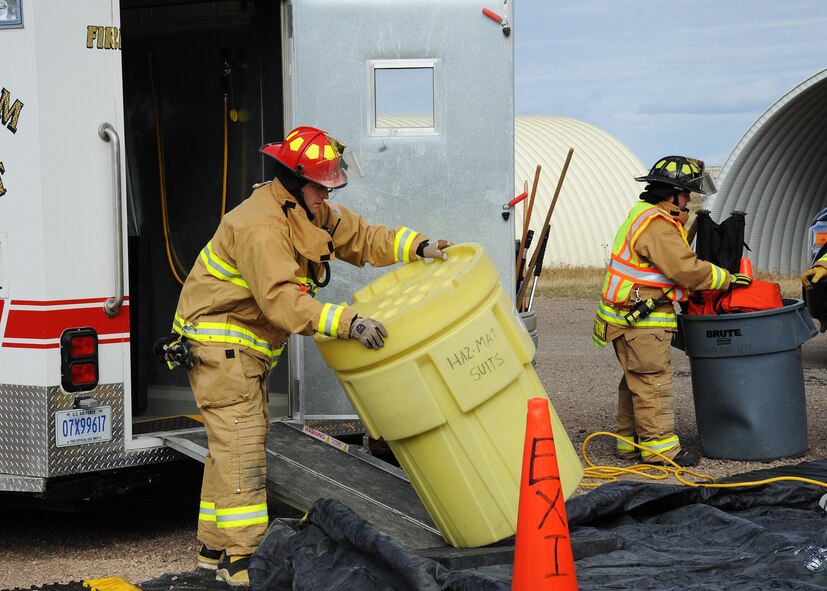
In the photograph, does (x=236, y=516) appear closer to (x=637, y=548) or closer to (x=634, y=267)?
(x=637, y=548)

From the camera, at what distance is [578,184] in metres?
30.2

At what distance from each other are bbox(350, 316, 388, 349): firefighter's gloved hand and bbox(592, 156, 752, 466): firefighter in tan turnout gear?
2940 mm

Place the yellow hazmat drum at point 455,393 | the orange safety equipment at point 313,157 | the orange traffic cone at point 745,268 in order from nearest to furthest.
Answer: the yellow hazmat drum at point 455,393, the orange safety equipment at point 313,157, the orange traffic cone at point 745,268

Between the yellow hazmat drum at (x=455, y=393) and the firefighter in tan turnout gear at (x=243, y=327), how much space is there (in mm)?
497

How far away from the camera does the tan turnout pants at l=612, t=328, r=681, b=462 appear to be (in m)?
6.94

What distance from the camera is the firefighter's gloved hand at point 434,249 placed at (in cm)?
504

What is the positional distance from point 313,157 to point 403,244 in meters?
0.70

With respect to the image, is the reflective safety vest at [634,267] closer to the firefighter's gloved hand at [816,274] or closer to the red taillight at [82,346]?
the firefighter's gloved hand at [816,274]

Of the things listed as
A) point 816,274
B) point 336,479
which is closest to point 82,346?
point 336,479

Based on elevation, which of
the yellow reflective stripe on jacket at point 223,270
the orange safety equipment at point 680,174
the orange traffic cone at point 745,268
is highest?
the orange safety equipment at point 680,174

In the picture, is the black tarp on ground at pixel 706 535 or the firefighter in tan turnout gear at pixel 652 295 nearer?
the black tarp on ground at pixel 706 535

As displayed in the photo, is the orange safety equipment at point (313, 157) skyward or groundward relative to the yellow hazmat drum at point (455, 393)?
skyward

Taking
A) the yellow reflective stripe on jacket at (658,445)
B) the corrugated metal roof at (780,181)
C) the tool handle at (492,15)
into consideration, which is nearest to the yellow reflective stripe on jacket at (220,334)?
the tool handle at (492,15)

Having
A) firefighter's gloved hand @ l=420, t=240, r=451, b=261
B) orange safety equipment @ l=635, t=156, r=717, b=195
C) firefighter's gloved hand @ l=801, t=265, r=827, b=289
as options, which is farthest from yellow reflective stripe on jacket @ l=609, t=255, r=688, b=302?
firefighter's gloved hand @ l=420, t=240, r=451, b=261
